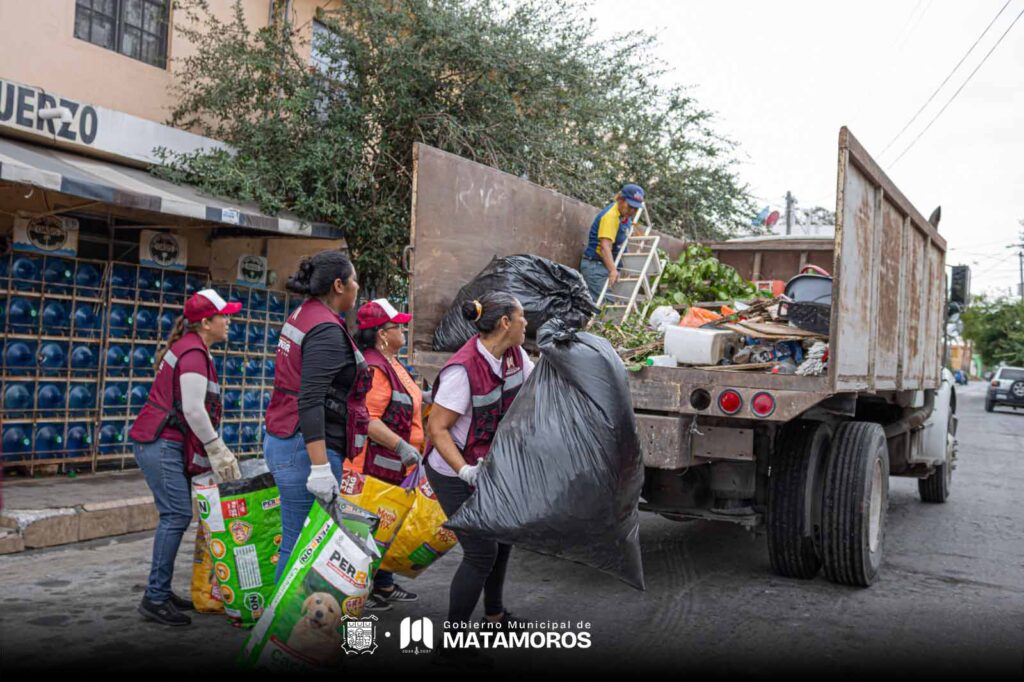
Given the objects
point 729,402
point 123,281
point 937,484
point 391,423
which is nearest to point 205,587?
point 391,423

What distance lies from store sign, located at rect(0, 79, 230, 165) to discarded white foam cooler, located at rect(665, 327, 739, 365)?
5.34 metres

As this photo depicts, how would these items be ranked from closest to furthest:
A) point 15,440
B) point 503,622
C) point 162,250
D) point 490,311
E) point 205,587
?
point 490,311, point 503,622, point 205,587, point 15,440, point 162,250

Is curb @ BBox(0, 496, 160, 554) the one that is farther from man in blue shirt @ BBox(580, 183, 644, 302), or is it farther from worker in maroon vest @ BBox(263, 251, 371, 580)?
man in blue shirt @ BBox(580, 183, 644, 302)

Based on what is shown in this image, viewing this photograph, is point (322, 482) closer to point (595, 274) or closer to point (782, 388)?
point (782, 388)

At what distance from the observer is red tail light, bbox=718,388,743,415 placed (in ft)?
13.9

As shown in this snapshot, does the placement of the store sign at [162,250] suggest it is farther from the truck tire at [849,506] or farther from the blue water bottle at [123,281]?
the truck tire at [849,506]

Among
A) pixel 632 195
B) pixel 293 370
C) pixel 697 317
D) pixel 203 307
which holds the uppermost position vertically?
pixel 632 195

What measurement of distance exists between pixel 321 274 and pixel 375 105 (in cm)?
613

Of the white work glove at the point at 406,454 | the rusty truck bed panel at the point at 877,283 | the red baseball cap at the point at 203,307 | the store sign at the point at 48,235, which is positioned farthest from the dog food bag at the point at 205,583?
the store sign at the point at 48,235

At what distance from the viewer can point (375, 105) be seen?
30.5 ft

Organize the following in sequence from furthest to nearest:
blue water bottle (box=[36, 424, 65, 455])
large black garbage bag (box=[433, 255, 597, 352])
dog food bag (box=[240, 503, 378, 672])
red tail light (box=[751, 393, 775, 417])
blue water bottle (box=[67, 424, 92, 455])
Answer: blue water bottle (box=[67, 424, 92, 455]) → blue water bottle (box=[36, 424, 65, 455]) → large black garbage bag (box=[433, 255, 597, 352]) → red tail light (box=[751, 393, 775, 417]) → dog food bag (box=[240, 503, 378, 672])

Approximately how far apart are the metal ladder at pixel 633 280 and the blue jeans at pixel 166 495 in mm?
3138

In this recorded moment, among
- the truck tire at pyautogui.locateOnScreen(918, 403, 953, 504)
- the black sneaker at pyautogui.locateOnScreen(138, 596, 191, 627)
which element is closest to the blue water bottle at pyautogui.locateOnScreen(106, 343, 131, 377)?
the black sneaker at pyautogui.locateOnScreen(138, 596, 191, 627)

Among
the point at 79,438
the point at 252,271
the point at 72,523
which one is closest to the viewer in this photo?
the point at 72,523
